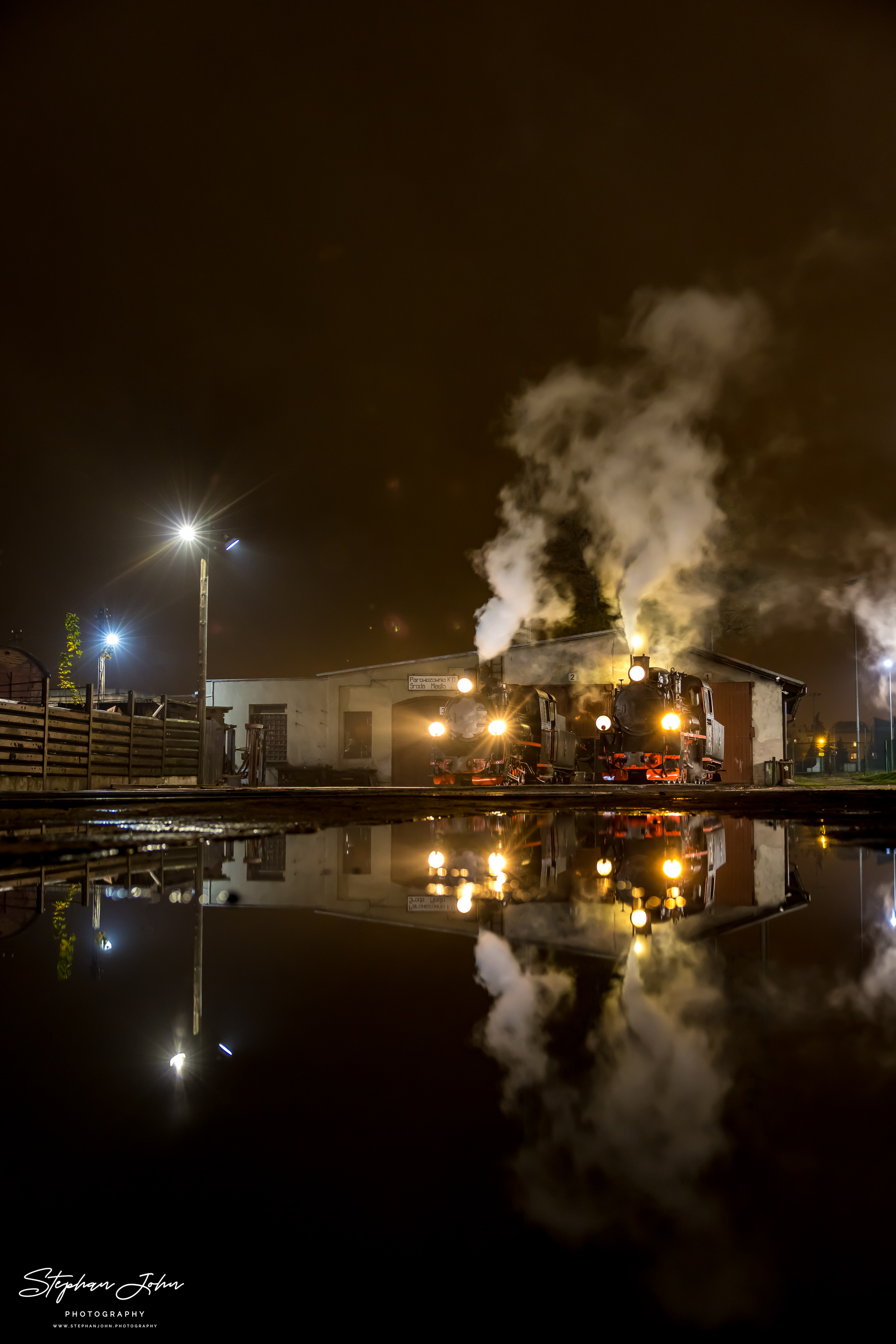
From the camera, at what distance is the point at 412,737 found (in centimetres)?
3572

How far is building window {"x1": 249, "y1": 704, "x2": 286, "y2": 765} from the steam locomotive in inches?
596

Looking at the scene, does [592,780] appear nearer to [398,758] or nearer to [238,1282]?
[398,758]

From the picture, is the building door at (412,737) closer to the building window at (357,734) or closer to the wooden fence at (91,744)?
the building window at (357,734)

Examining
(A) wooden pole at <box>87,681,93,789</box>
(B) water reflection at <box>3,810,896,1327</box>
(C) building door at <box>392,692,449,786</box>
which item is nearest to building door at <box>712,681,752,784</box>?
(C) building door at <box>392,692,449,786</box>

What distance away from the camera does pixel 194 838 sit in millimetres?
6285

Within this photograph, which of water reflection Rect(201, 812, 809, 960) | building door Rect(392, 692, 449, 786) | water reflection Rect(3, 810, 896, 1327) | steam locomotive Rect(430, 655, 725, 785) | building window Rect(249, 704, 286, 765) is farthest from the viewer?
building window Rect(249, 704, 286, 765)

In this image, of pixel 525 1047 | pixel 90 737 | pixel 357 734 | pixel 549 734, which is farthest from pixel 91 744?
pixel 525 1047

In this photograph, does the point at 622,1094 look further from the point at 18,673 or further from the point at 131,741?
the point at 18,673

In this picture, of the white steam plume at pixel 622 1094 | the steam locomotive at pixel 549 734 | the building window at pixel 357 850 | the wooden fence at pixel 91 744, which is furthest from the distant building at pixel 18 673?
the white steam plume at pixel 622 1094

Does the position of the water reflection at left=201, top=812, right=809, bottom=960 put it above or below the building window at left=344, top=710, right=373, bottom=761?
below

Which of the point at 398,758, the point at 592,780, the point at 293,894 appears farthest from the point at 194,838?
the point at 398,758

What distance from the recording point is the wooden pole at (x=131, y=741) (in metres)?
21.6

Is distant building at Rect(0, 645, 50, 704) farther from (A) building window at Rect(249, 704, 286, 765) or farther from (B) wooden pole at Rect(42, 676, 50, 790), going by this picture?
(B) wooden pole at Rect(42, 676, 50, 790)

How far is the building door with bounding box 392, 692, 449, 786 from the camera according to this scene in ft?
116
